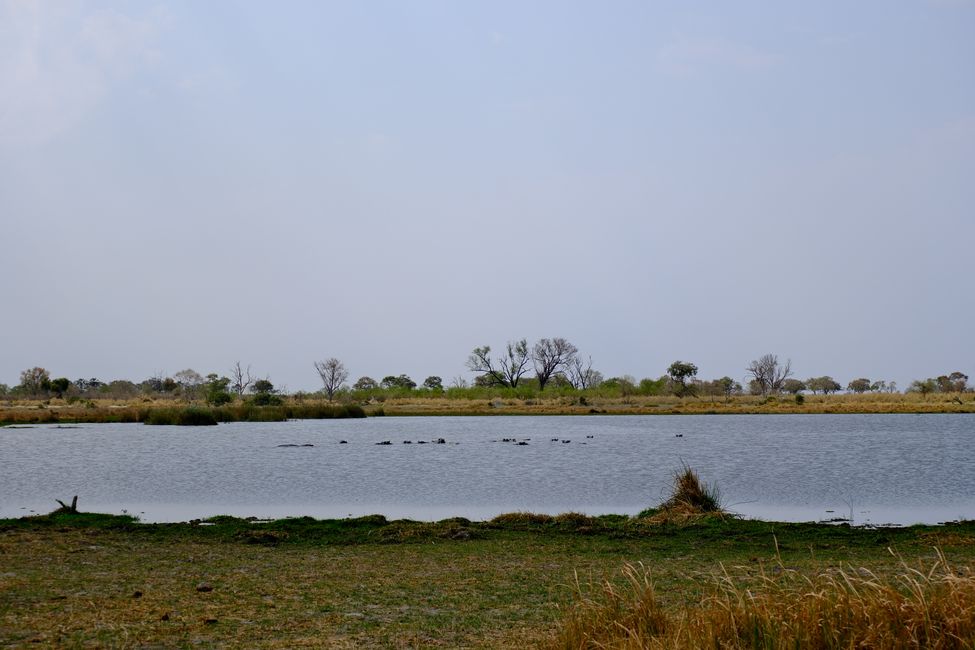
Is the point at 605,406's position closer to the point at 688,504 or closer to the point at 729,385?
the point at 729,385

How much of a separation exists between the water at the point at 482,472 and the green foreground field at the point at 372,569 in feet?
11.7

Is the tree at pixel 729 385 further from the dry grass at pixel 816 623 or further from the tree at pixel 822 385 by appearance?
the dry grass at pixel 816 623

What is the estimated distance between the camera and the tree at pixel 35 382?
119 meters

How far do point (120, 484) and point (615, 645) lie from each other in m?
25.0

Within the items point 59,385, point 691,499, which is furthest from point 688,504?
point 59,385

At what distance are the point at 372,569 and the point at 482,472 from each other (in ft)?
59.5

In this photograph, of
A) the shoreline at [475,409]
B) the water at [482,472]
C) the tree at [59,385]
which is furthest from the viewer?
the tree at [59,385]

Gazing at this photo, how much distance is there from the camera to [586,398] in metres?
98.6

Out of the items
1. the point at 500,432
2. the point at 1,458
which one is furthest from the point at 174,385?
the point at 1,458

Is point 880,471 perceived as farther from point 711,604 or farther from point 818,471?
point 711,604

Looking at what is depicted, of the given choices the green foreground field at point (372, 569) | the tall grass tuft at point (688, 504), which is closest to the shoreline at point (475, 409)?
the green foreground field at point (372, 569)

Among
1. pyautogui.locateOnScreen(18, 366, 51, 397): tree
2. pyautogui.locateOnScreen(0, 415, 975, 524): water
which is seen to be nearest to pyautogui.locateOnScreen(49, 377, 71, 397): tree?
pyautogui.locateOnScreen(18, 366, 51, 397): tree

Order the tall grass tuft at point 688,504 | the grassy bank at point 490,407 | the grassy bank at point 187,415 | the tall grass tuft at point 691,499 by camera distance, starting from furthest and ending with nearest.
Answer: the grassy bank at point 490,407 → the grassy bank at point 187,415 → the tall grass tuft at point 691,499 → the tall grass tuft at point 688,504

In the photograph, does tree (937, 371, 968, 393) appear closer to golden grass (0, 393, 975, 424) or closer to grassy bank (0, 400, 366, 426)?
golden grass (0, 393, 975, 424)
